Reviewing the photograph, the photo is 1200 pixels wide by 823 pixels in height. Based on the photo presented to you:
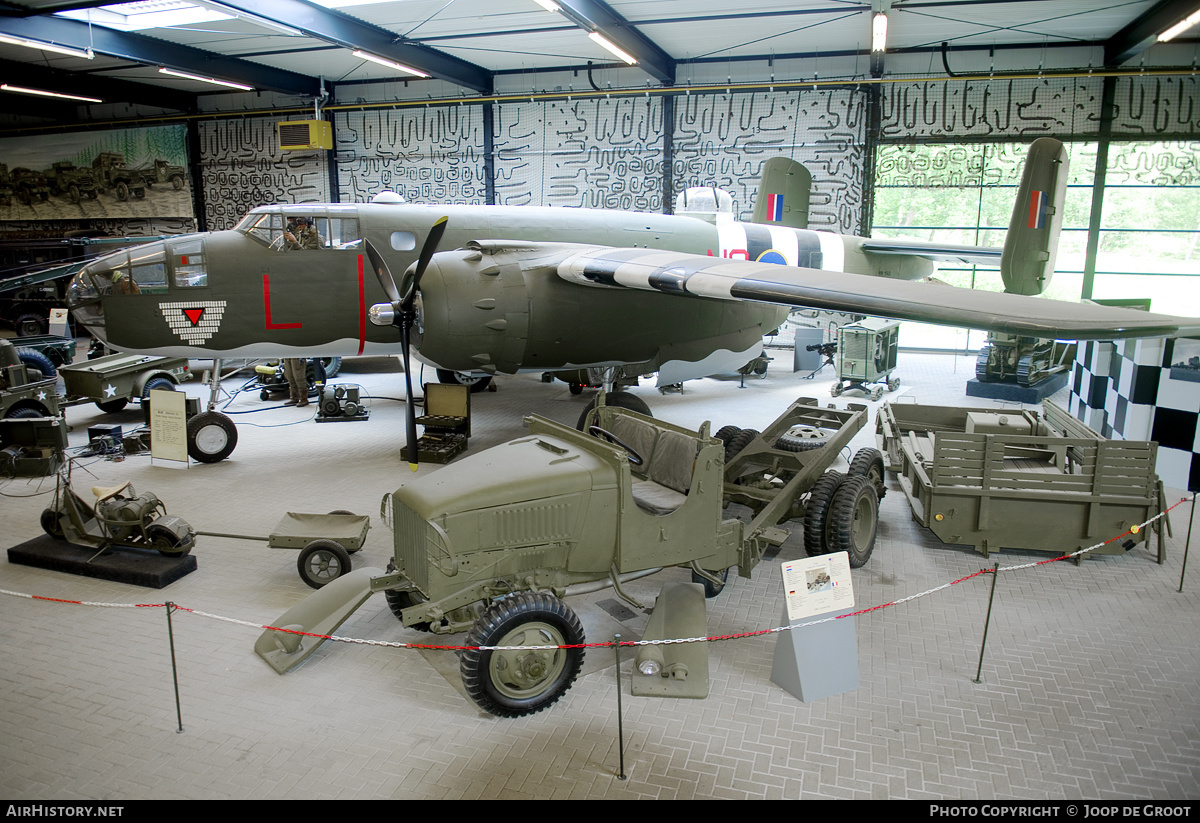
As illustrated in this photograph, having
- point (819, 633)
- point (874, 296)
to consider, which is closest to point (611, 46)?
point (874, 296)

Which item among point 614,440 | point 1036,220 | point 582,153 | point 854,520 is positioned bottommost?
point 854,520

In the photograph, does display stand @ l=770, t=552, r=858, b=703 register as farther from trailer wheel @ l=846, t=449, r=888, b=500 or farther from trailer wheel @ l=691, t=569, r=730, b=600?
trailer wheel @ l=846, t=449, r=888, b=500

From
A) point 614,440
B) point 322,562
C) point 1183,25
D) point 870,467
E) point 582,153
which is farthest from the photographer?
point 582,153

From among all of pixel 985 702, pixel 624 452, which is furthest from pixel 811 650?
pixel 624 452

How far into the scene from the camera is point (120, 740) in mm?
5402

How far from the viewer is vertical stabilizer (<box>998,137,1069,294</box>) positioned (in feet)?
43.4

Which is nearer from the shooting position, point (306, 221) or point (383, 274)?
point (383, 274)

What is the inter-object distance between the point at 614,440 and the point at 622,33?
48.2 ft

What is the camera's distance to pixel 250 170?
90.2ft

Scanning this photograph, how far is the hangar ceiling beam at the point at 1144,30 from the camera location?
15.9 metres

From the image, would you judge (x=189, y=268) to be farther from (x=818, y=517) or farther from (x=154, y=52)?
(x=154, y=52)

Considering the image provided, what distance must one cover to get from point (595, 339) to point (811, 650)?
6.71 m

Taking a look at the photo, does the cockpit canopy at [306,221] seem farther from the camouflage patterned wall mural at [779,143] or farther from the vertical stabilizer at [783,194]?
the camouflage patterned wall mural at [779,143]

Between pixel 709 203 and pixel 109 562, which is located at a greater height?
pixel 709 203
